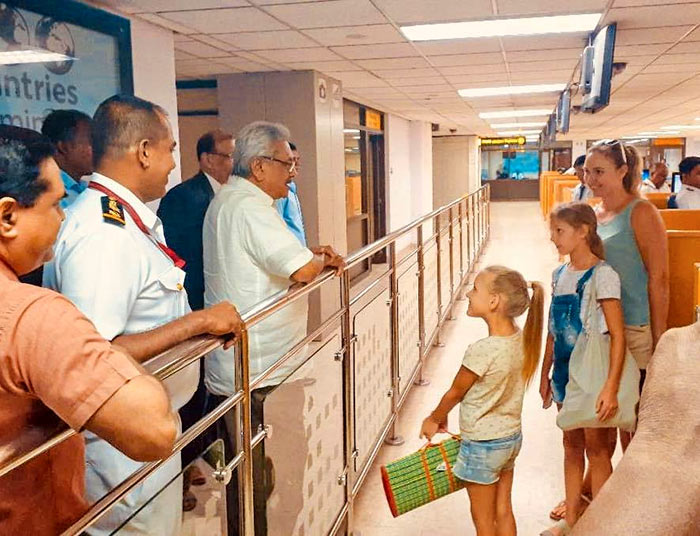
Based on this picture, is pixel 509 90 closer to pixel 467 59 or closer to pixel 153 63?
pixel 467 59

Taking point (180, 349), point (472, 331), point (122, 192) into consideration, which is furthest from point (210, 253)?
point (472, 331)

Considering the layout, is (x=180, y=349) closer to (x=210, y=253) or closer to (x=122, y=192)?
(x=122, y=192)

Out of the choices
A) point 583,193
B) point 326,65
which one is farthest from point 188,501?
point 583,193

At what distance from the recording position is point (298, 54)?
18.4ft

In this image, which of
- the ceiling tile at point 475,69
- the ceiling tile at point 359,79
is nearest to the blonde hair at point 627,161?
the ceiling tile at point 475,69

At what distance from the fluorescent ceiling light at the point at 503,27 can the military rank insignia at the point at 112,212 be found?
332 cm

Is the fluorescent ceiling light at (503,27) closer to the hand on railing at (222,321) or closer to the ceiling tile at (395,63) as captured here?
the ceiling tile at (395,63)

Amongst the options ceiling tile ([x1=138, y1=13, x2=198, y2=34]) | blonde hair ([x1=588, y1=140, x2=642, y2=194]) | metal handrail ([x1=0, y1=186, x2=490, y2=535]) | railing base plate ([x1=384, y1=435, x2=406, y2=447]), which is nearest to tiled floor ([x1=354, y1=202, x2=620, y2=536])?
railing base plate ([x1=384, y1=435, x2=406, y2=447])

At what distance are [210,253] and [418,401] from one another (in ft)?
7.54

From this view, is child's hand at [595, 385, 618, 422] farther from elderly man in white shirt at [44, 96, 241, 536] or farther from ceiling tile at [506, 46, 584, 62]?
ceiling tile at [506, 46, 584, 62]

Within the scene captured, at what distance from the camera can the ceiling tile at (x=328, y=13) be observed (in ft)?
13.1

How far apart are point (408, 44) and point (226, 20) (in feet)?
5.05

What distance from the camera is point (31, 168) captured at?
4.04 feet

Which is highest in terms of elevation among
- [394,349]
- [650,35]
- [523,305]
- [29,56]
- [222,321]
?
Result: [650,35]
